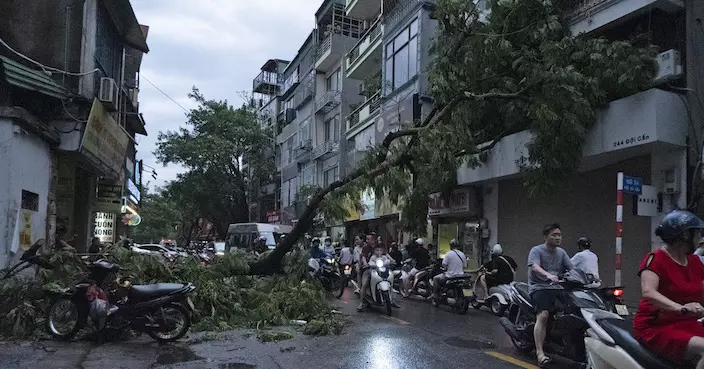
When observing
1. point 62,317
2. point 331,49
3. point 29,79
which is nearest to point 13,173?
point 29,79

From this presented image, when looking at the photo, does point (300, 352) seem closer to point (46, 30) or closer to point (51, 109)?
point (51, 109)

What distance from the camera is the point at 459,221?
20812 mm

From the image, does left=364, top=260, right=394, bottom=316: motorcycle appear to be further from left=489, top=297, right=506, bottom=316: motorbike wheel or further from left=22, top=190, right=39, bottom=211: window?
left=22, top=190, right=39, bottom=211: window

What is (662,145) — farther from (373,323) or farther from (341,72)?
(341,72)

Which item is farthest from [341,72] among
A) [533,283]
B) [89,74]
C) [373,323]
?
[533,283]

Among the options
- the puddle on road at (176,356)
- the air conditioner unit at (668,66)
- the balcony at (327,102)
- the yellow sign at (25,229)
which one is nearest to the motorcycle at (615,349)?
the puddle on road at (176,356)

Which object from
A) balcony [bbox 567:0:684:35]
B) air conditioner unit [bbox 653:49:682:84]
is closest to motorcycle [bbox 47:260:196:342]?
air conditioner unit [bbox 653:49:682:84]

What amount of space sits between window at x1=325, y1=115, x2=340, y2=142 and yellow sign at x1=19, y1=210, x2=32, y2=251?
24.4m

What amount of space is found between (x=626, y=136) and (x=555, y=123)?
1503 mm

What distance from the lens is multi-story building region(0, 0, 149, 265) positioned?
37.9ft

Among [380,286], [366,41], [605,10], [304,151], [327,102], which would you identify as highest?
[366,41]

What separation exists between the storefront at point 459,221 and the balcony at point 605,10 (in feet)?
22.0

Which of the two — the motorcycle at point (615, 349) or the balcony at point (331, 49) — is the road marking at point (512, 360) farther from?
the balcony at point (331, 49)

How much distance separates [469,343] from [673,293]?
185 inches
